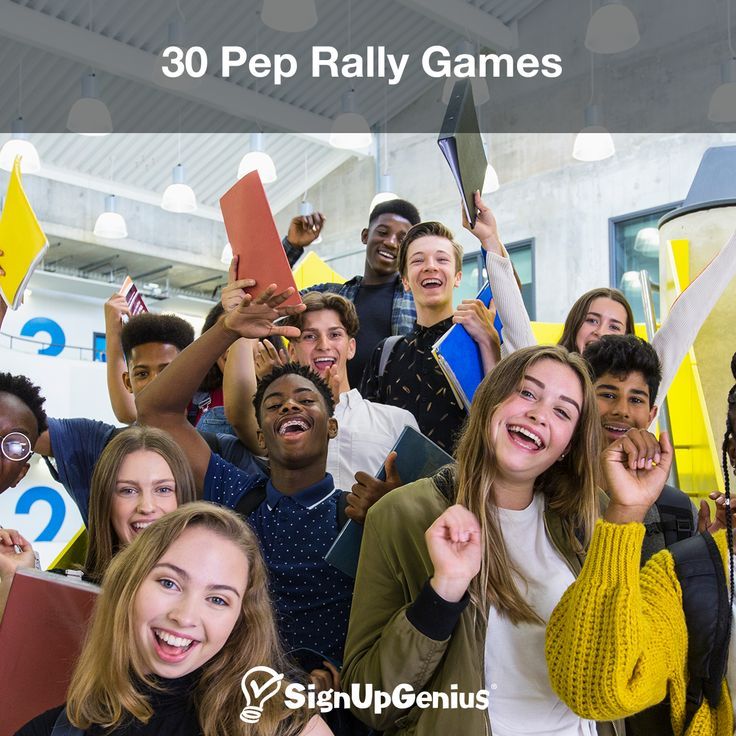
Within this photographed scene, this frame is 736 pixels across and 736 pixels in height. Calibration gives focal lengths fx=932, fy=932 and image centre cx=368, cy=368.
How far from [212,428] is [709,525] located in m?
1.47

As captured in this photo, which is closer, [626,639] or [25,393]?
[626,639]

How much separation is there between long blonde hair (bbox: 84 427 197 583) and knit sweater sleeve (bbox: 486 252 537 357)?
0.93 m

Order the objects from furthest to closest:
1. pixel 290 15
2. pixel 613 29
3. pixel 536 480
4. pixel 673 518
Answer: pixel 613 29, pixel 290 15, pixel 673 518, pixel 536 480

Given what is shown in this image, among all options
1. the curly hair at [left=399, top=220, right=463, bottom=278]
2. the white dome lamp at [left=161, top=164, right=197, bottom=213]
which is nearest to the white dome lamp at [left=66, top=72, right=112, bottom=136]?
the white dome lamp at [left=161, top=164, right=197, bottom=213]

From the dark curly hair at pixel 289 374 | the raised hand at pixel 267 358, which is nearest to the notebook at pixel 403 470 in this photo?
the dark curly hair at pixel 289 374

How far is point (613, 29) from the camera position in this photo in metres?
7.11

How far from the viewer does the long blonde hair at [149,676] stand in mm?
1485

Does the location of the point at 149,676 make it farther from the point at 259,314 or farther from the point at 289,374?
the point at 289,374

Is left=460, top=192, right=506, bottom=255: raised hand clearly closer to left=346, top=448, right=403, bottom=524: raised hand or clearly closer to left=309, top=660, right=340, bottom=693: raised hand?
left=346, top=448, right=403, bottom=524: raised hand

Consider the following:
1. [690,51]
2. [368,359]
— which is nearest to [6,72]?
[690,51]

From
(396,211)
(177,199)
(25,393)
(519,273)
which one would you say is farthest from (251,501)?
(519,273)

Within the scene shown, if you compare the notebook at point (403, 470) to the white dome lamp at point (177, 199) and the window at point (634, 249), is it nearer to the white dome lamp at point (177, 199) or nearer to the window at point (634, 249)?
the white dome lamp at point (177, 199)

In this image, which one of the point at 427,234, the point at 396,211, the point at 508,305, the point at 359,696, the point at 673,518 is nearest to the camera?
the point at 359,696

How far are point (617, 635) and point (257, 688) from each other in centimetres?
59
